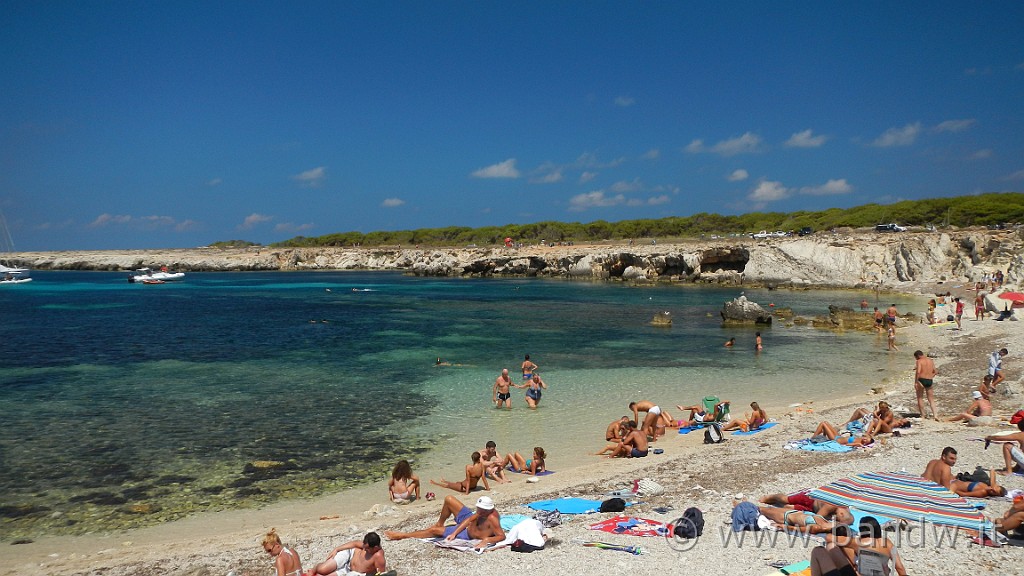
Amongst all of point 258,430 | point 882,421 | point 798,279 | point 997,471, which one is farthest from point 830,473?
point 798,279

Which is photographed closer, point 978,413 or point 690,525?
point 690,525

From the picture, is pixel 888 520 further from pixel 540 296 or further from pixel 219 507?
pixel 540 296

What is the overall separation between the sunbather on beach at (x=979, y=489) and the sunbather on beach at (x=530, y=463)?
583cm

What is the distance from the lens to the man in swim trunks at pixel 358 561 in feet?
20.5

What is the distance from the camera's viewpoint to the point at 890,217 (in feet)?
242

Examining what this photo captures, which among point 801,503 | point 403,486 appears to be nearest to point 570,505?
point 403,486

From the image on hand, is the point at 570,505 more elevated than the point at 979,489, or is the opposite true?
the point at 979,489

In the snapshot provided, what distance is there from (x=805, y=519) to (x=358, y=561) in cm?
498

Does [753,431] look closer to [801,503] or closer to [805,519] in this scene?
[801,503]

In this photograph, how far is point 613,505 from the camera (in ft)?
25.6

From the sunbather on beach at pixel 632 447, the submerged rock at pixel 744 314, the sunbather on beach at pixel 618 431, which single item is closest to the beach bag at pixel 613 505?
the sunbather on beach at pixel 632 447

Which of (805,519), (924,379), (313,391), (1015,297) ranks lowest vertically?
(313,391)

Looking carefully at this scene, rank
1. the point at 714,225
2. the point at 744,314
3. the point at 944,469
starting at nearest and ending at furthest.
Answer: the point at 944,469 → the point at 744,314 → the point at 714,225

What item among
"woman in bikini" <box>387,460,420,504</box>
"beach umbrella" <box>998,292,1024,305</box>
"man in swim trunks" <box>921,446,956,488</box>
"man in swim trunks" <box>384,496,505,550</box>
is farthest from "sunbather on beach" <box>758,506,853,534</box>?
"beach umbrella" <box>998,292,1024,305</box>
